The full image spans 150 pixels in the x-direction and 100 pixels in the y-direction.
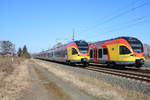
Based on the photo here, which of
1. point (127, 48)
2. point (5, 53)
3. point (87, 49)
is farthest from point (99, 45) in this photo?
point (5, 53)

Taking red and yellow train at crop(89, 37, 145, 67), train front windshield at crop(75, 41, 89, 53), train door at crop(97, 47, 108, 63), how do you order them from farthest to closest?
train front windshield at crop(75, 41, 89, 53)
train door at crop(97, 47, 108, 63)
red and yellow train at crop(89, 37, 145, 67)

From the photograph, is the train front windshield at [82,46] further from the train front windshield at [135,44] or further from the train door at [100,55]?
the train front windshield at [135,44]

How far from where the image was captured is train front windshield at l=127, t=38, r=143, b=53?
18886mm

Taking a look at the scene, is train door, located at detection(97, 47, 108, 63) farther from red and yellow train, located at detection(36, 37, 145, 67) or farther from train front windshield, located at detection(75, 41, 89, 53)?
train front windshield, located at detection(75, 41, 89, 53)

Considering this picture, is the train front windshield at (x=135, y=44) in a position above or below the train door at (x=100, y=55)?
above

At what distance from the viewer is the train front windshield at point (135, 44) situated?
18886mm

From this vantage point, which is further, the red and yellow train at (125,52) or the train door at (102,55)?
the train door at (102,55)

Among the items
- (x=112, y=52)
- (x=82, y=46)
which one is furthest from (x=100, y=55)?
(x=112, y=52)

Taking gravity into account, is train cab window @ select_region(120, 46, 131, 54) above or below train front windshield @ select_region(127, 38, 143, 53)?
below

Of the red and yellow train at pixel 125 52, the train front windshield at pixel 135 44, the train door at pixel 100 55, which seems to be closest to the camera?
the red and yellow train at pixel 125 52

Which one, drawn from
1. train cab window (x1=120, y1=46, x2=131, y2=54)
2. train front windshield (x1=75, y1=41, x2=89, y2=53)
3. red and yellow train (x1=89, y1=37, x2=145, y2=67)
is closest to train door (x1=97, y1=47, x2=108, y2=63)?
red and yellow train (x1=89, y1=37, x2=145, y2=67)

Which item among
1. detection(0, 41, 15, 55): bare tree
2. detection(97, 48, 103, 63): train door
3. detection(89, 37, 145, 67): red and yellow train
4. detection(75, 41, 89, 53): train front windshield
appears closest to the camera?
detection(89, 37, 145, 67): red and yellow train

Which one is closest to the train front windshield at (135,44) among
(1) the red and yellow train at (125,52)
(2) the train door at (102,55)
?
(1) the red and yellow train at (125,52)

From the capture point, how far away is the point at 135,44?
1914 centimetres
